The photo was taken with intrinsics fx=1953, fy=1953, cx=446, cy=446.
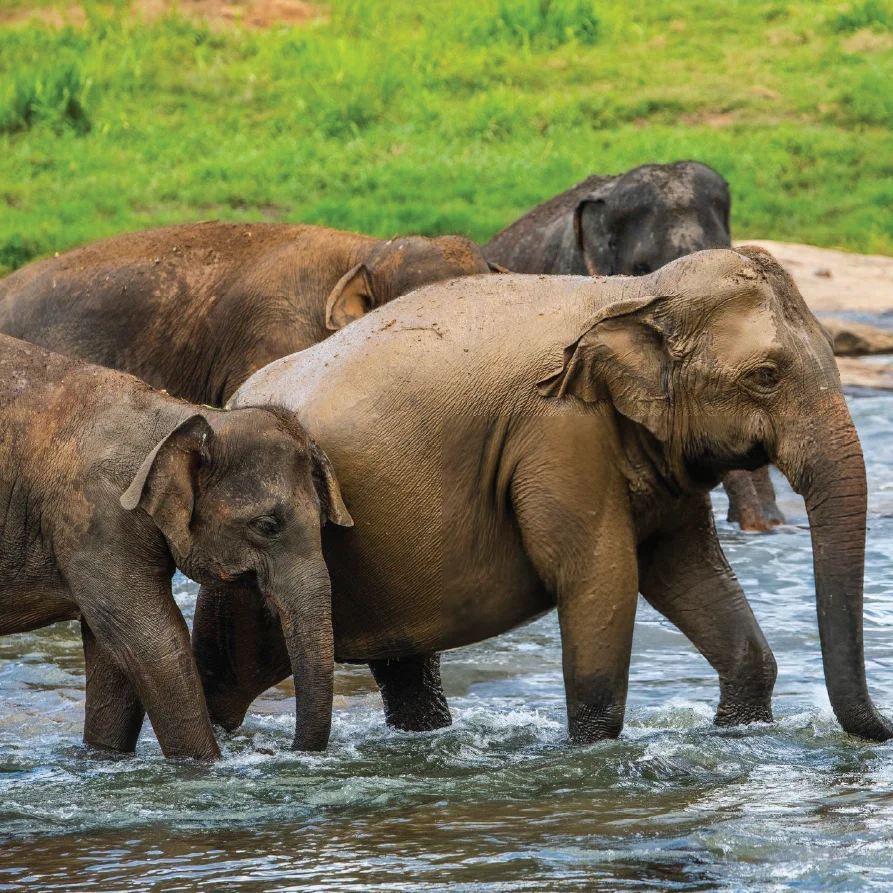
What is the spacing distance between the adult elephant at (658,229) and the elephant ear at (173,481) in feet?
16.8

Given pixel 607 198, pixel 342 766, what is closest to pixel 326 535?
pixel 342 766

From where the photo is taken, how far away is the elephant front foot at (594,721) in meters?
6.15

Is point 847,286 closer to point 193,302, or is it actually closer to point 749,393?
point 193,302

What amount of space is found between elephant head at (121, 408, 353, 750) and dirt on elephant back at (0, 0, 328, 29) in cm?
1882

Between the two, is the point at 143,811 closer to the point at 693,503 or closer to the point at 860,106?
the point at 693,503

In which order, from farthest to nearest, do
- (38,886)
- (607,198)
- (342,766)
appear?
(607,198)
(342,766)
(38,886)

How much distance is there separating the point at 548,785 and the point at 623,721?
65 cm

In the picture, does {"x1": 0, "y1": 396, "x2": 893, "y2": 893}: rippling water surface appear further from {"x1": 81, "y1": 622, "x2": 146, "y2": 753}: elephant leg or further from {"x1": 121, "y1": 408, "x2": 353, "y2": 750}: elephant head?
{"x1": 121, "y1": 408, "x2": 353, "y2": 750}: elephant head

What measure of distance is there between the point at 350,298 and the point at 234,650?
3444 mm

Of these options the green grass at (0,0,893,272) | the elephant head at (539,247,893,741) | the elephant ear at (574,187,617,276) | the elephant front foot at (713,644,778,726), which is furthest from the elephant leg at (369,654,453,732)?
the green grass at (0,0,893,272)

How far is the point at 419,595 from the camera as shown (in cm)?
621

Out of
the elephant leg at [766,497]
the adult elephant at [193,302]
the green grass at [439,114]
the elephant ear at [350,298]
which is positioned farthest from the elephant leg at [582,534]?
the green grass at [439,114]

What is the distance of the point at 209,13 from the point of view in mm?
24516

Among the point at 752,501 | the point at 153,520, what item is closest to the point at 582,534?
the point at 153,520
